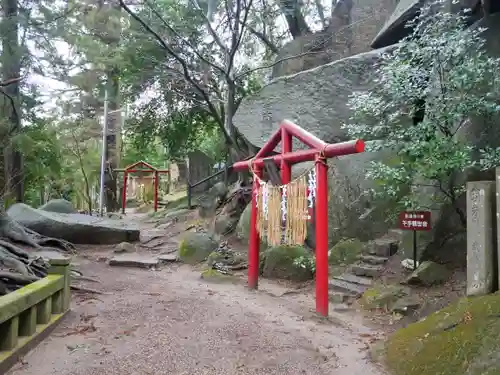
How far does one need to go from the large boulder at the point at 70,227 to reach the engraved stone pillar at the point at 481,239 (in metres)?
9.13

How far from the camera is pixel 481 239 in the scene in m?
4.29

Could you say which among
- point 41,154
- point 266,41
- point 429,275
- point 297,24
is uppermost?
point 297,24

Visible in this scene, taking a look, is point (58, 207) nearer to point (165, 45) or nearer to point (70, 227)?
point (70, 227)

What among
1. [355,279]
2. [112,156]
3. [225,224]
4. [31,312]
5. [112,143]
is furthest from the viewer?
[112,156]

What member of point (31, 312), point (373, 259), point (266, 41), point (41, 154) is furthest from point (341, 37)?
point (31, 312)

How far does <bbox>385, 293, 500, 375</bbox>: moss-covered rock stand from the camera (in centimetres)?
308

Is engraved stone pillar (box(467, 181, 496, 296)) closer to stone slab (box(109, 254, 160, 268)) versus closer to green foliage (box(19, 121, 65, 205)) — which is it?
stone slab (box(109, 254, 160, 268))

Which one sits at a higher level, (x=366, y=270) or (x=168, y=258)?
(x=366, y=270)

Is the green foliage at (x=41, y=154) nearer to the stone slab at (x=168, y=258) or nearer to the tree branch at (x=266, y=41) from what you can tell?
the stone slab at (x=168, y=258)

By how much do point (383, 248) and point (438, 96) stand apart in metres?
3.08

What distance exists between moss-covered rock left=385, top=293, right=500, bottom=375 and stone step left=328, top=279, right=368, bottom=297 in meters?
2.49

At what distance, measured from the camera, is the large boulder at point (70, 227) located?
10.3 metres

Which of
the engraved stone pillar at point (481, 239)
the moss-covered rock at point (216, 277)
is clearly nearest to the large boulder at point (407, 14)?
the engraved stone pillar at point (481, 239)

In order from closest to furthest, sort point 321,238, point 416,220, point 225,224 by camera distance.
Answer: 1. point 321,238
2. point 416,220
3. point 225,224
